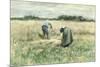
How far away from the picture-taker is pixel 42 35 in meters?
2.47

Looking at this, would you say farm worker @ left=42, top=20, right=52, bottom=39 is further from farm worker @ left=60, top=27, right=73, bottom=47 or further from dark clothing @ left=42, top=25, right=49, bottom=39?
farm worker @ left=60, top=27, right=73, bottom=47

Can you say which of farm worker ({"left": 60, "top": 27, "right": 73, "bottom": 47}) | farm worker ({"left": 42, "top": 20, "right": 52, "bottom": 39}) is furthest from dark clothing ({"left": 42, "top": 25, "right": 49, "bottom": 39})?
farm worker ({"left": 60, "top": 27, "right": 73, "bottom": 47})

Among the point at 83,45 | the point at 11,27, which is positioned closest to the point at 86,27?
the point at 83,45

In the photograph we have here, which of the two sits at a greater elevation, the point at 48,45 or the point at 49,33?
the point at 49,33

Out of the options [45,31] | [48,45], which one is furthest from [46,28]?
[48,45]

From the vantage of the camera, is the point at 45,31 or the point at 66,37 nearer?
the point at 45,31

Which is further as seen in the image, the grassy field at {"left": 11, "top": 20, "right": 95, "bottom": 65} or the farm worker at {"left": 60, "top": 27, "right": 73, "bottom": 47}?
the farm worker at {"left": 60, "top": 27, "right": 73, "bottom": 47}

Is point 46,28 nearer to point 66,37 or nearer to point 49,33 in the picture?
point 49,33

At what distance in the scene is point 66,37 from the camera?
2588 millimetres

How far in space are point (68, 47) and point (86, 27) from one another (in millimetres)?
363

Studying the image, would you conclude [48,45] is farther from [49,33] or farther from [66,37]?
[66,37]

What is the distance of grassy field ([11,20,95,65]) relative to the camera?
2365 mm

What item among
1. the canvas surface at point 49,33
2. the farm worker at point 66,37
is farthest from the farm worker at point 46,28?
the farm worker at point 66,37

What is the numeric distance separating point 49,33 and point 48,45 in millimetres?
144
